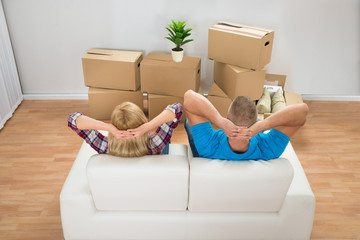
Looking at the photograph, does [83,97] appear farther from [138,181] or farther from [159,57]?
[138,181]

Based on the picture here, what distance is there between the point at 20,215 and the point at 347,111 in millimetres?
3166

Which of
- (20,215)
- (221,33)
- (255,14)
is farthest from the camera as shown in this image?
(255,14)

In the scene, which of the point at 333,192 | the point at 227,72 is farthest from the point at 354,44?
the point at 333,192

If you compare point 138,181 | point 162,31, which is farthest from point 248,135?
point 162,31

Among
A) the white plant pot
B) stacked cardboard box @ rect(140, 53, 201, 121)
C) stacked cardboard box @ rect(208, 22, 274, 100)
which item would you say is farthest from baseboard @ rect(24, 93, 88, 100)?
stacked cardboard box @ rect(208, 22, 274, 100)

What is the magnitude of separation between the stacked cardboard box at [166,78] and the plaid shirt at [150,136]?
1128mm

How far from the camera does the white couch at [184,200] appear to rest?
150 centimetres

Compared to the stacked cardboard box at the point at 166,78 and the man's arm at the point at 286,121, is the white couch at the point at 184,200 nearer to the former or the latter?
the man's arm at the point at 286,121

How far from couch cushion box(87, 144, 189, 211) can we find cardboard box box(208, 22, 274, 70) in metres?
1.51

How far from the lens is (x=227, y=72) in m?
3.01

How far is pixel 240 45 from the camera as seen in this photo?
2.81 meters

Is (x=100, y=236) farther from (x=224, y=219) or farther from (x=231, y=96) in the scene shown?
(x=231, y=96)

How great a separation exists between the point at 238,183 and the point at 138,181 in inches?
17.7

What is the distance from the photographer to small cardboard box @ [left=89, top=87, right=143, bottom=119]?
3.14 m
